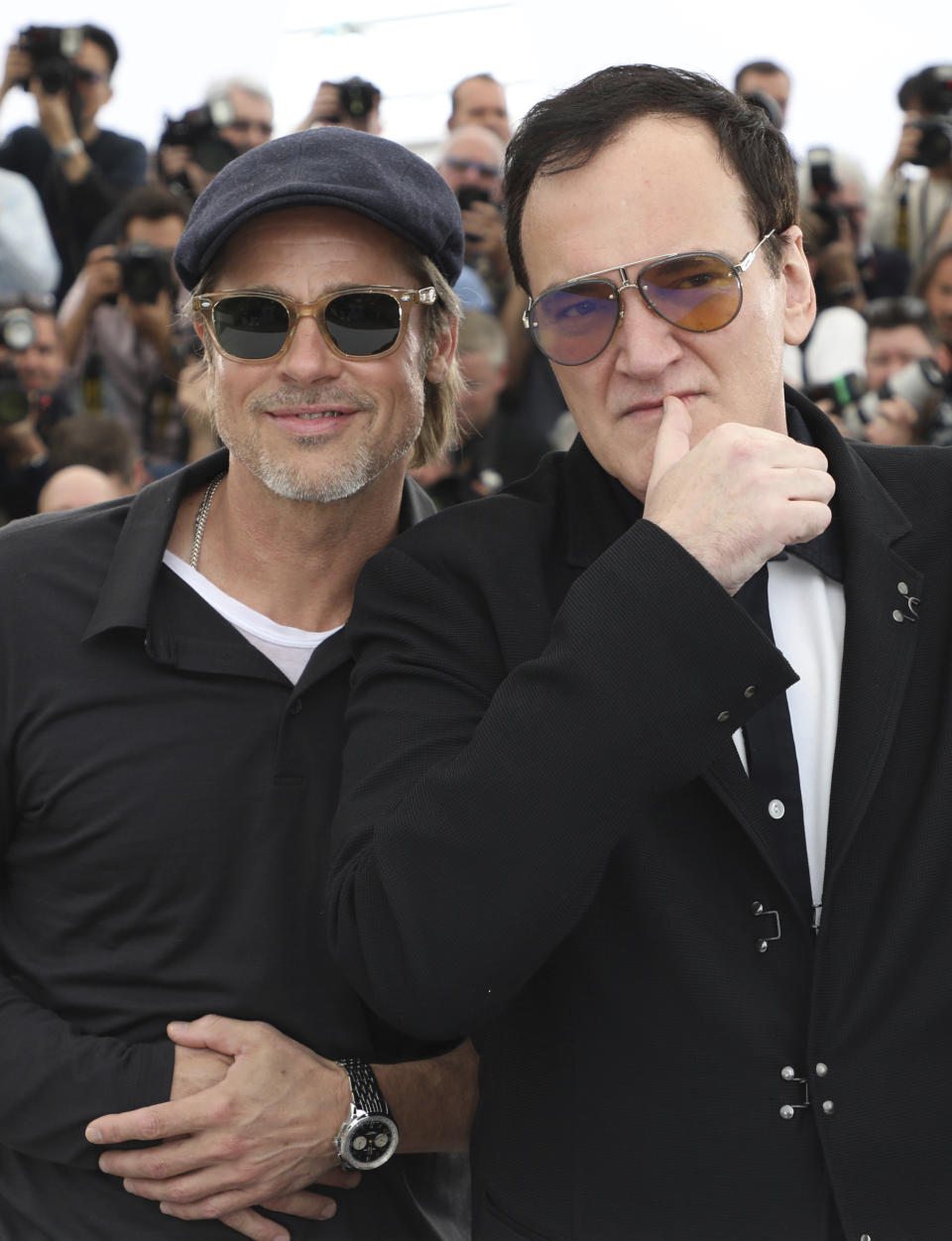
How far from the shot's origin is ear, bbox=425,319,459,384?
239cm

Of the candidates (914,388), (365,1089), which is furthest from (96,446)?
(365,1089)

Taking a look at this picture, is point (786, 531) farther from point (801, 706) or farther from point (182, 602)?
point (182, 602)

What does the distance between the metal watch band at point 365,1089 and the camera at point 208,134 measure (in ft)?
15.1

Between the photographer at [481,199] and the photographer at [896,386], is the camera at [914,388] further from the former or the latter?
the photographer at [481,199]

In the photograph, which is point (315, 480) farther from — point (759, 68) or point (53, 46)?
point (53, 46)

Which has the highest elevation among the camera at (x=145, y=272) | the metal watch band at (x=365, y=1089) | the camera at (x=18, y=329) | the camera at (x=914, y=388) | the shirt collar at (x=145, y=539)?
the shirt collar at (x=145, y=539)

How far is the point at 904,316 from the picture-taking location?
5043mm

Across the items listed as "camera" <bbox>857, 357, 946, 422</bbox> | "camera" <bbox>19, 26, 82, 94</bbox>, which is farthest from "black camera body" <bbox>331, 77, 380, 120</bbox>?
"camera" <bbox>857, 357, 946, 422</bbox>

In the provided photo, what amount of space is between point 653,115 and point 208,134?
458 cm

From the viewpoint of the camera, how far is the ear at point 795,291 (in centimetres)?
184

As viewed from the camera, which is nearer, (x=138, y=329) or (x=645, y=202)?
(x=645, y=202)

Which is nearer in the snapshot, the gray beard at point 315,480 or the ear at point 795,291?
the ear at point 795,291

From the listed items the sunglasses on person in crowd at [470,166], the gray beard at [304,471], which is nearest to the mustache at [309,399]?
the gray beard at [304,471]

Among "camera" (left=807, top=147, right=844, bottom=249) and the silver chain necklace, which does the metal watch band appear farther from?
"camera" (left=807, top=147, right=844, bottom=249)
